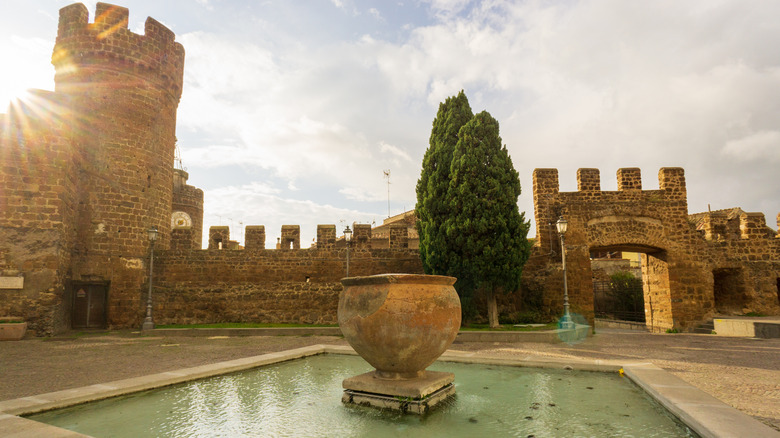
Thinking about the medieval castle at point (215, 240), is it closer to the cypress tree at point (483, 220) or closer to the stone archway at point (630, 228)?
the stone archway at point (630, 228)

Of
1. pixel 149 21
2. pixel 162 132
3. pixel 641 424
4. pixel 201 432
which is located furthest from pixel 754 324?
pixel 149 21

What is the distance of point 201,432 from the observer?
385 cm

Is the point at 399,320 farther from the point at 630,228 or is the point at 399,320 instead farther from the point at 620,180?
the point at 620,180

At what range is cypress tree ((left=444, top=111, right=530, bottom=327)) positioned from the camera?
13047 mm

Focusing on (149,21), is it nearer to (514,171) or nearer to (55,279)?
(55,279)

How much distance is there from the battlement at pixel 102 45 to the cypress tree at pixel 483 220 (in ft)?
38.9

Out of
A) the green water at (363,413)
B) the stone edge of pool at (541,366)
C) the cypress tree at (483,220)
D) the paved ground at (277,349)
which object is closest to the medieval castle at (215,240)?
the cypress tree at (483,220)

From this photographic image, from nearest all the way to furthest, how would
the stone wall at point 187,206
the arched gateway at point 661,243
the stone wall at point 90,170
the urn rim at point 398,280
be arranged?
the urn rim at point 398,280, the stone wall at point 90,170, the arched gateway at point 661,243, the stone wall at point 187,206

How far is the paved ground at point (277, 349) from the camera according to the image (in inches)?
228

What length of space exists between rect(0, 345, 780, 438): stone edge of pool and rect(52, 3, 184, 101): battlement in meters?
13.4

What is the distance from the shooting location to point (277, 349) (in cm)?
1005

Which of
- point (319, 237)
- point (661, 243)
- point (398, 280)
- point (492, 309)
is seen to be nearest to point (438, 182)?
point (492, 309)

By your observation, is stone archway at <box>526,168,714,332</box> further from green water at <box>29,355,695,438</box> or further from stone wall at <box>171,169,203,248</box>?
stone wall at <box>171,169,203,248</box>

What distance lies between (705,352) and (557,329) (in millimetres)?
3482
